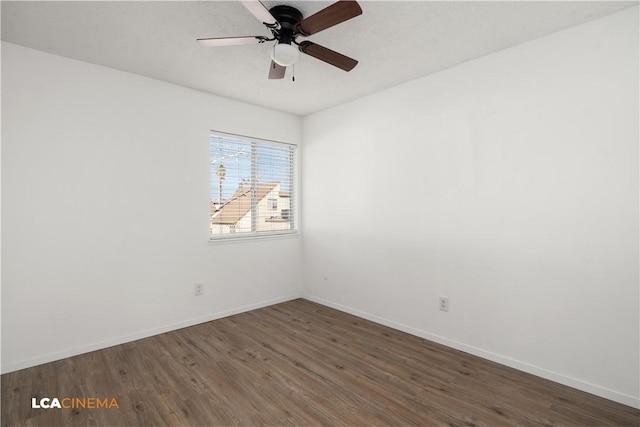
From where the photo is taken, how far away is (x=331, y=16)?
181 cm

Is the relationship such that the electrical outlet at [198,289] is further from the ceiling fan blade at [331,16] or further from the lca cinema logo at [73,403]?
the ceiling fan blade at [331,16]

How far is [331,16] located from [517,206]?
6.58 feet

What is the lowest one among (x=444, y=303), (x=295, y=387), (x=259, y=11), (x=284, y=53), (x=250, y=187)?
(x=295, y=387)

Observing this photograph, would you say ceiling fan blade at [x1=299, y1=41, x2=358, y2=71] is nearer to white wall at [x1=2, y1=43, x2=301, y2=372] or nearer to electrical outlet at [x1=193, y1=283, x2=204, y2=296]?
white wall at [x1=2, y1=43, x2=301, y2=372]

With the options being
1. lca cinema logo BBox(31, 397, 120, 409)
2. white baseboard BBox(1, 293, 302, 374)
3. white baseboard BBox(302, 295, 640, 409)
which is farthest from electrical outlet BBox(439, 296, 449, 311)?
lca cinema logo BBox(31, 397, 120, 409)

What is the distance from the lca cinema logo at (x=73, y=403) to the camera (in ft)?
6.82

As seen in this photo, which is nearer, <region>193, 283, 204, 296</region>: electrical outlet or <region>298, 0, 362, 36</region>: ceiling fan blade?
<region>298, 0, 362, 36</region>: ceiling fan blade

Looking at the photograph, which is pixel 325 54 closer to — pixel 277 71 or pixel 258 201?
pixel 277 71

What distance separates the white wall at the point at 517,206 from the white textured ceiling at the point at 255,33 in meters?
0.28

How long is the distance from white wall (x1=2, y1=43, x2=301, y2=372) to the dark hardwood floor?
34 centimetres

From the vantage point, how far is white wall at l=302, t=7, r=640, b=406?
7.04 ft

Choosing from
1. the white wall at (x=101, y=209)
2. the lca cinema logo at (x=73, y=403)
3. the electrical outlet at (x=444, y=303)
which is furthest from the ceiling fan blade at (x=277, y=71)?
the lca cinema logo at (x=73, y=403)

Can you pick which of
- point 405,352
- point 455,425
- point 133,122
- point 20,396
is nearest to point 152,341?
point 20,396

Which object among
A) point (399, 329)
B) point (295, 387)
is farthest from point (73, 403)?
point (399, 329)
